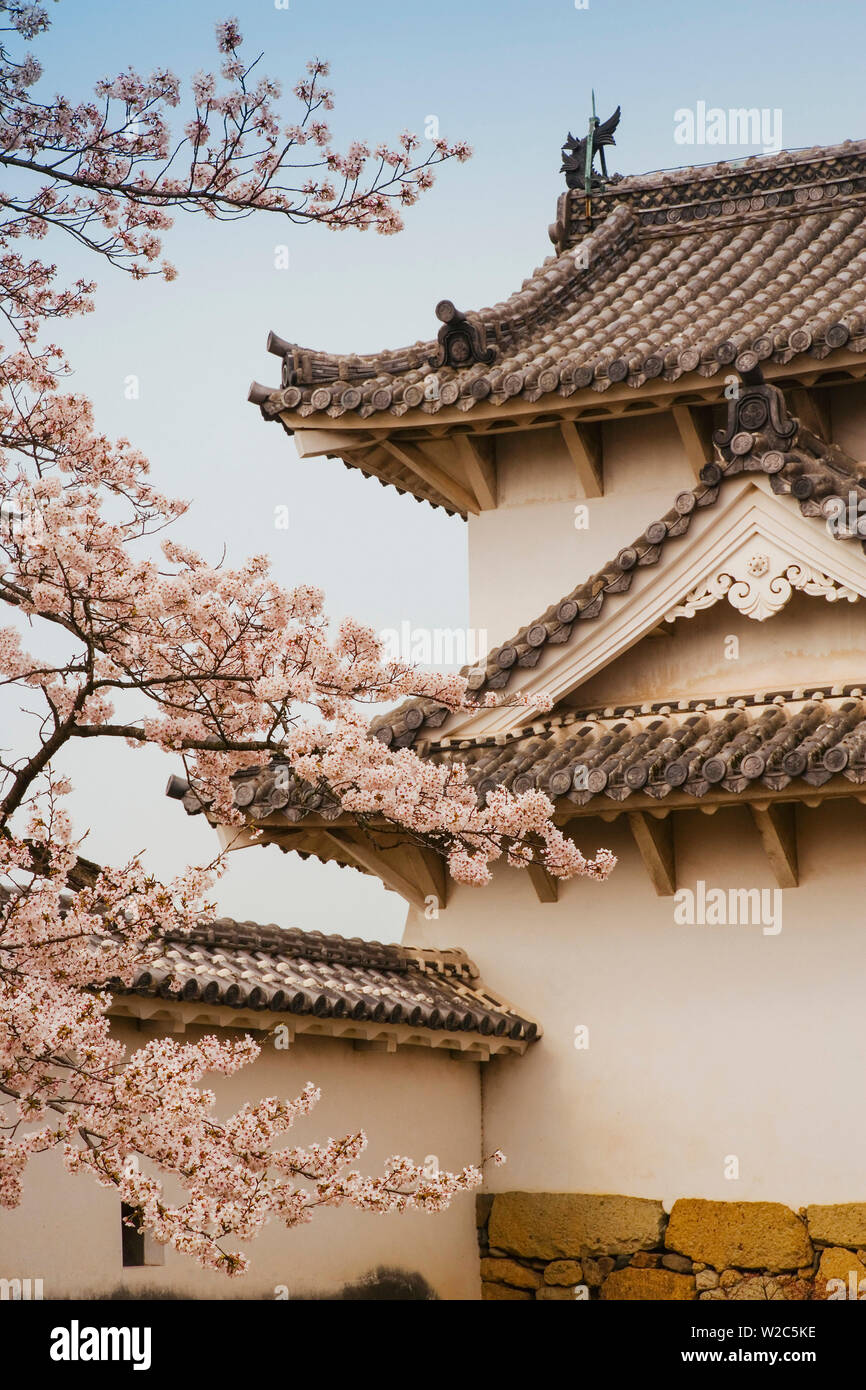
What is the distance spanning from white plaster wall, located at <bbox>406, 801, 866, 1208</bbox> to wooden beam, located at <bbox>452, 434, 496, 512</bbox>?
2.79 meters

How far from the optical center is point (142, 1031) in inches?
312

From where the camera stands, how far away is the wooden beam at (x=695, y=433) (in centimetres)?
1070

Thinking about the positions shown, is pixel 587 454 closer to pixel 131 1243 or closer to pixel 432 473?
pixel 432 473

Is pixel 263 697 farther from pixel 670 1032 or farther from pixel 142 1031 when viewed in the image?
pixel 670 1032

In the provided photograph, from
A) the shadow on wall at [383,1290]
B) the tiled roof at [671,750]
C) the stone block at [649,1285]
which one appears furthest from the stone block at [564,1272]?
the tiled roof at [671,750]

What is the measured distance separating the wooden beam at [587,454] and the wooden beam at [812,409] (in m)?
1.37

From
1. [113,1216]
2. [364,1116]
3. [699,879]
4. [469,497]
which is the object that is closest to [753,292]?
[469,497]

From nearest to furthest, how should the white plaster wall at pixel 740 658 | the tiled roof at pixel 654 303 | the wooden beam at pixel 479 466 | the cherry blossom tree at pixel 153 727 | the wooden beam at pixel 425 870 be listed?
the cherry blossom tree at pixel 153 727 → the white plaster wall at pixel 740 658 → the wooden beam at pixel 425 870 → the tiled roof at pixel 654 303 → the wooden beam at pixel 479 466

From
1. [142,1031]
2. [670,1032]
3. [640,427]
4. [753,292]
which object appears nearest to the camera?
[142,1031]

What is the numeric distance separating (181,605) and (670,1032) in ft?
14.6

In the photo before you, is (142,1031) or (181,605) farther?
(142,1031)

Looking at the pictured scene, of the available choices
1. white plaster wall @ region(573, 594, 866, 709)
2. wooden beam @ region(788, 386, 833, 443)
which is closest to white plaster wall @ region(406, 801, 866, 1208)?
white plaster wall @ region(573, 594, 866, 709)

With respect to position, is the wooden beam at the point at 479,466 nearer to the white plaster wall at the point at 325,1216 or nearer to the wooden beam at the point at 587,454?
the wooden beam at the point at 587,454

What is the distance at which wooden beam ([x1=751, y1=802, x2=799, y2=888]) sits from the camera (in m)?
9.11
